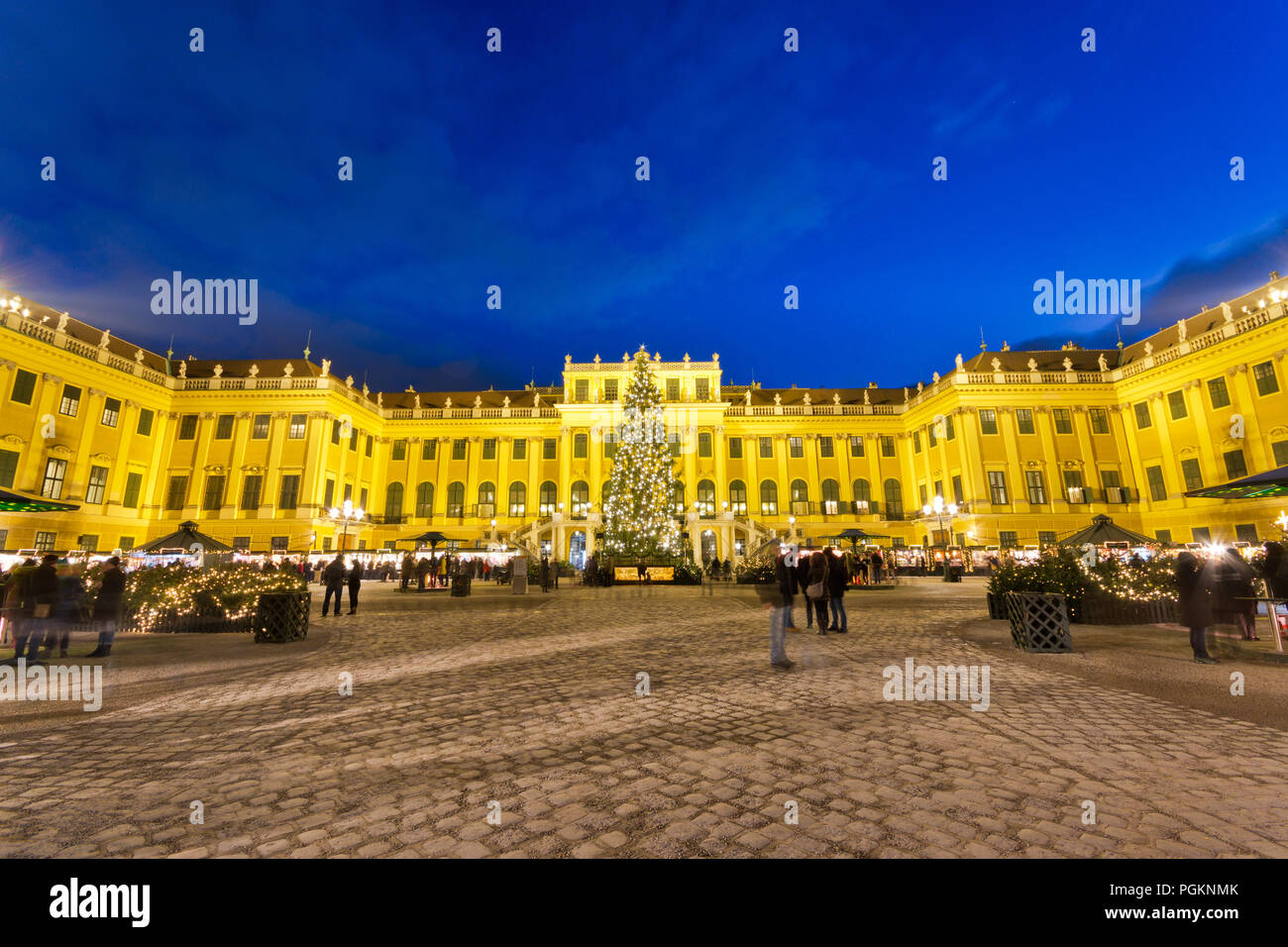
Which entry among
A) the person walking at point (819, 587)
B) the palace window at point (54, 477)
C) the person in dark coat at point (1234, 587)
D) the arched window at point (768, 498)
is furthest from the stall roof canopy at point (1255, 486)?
the palace window at point (54, 477)

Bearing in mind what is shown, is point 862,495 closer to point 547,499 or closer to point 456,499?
point 547,499

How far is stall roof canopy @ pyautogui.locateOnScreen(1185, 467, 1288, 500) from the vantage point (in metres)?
8.91

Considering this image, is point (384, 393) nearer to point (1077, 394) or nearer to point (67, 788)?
point (67, 788)

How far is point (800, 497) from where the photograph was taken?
4331 centimetres

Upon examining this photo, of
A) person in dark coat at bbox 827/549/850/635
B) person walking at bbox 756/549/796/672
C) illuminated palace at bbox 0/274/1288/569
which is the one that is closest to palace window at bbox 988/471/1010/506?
illuminated palace at bbox 0/274/1288/569

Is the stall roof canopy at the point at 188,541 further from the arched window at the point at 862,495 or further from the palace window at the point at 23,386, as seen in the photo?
the arched window at the point at 862,495

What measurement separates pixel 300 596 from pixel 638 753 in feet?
28.2

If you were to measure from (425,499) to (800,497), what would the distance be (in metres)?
29.7

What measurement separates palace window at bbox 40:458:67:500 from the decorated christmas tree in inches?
1195

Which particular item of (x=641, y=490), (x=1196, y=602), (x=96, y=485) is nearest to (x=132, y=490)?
(x=96, y=485)

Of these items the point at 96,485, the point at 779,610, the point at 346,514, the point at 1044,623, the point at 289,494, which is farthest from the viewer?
the point at 289,494

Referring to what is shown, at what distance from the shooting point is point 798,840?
261 cm
